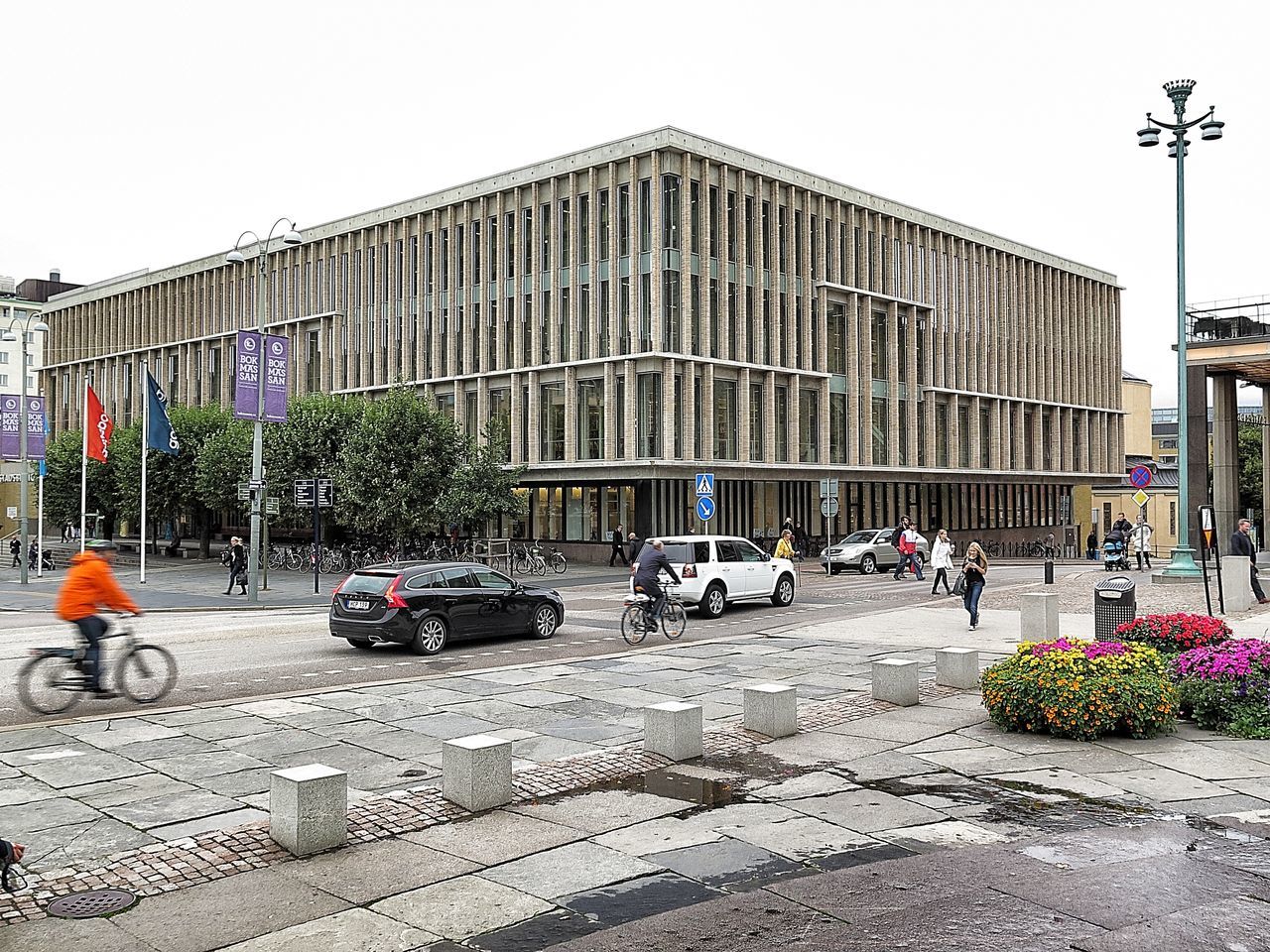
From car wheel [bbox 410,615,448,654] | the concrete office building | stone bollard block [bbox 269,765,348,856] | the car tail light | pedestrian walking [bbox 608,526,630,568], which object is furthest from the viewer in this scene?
the concrete office building

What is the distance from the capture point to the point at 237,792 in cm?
845

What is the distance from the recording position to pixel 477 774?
314 inches

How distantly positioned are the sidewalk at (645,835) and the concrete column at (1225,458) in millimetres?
33665

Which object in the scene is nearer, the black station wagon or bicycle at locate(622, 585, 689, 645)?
the black station wagon

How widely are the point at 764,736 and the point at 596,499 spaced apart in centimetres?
3704

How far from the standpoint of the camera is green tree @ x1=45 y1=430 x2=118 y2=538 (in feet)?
179

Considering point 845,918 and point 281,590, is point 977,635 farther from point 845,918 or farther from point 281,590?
point 281,590

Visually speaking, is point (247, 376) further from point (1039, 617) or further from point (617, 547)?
point (1039, 617)

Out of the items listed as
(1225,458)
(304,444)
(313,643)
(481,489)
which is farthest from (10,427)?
(1225,458)

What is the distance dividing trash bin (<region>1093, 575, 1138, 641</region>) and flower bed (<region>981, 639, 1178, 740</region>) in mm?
4410

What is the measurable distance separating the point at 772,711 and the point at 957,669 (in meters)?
3.61

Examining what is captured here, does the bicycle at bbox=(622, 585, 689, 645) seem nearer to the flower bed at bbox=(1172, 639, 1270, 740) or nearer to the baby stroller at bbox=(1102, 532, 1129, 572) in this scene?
the flower bed at bbox=(1172, 639, 1270, 740)

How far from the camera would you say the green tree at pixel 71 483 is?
2148 inches

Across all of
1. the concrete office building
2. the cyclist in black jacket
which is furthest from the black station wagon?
the concrete office building
